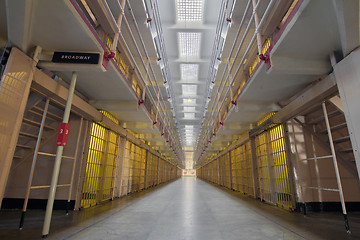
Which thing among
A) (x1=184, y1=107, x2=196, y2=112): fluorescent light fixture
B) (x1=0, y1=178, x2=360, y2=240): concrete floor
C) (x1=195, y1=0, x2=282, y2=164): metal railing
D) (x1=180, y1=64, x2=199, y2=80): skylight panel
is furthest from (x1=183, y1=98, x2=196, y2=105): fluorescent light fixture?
(x1=0, y1=178, x2=360, y2=240): concrete floor

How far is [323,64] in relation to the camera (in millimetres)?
3875

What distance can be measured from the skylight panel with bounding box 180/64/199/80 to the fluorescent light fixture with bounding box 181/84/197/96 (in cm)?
121

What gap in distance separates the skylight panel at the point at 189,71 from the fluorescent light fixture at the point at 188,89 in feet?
3.97

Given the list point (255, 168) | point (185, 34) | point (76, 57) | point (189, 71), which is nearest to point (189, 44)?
point (185, 34)

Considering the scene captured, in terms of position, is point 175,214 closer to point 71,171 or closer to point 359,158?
point 71,171

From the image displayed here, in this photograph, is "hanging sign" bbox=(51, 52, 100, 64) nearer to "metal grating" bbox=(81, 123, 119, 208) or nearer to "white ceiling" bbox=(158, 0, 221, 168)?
"metal grating" bbox=(81, 123, 119, 208)

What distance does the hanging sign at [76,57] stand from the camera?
3.71 m

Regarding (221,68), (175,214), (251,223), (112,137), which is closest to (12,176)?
(112,137)

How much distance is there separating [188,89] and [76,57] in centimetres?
946

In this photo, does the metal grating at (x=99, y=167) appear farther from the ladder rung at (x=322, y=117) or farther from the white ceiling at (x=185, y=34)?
the ladder rung at (x=322, y=117)

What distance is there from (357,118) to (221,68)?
→ 724 centimetres

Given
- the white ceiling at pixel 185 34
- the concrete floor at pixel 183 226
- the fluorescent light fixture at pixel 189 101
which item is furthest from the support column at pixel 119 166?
the fluorescent light fixture at pixel 189 101

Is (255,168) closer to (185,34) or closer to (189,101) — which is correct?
(185,34)

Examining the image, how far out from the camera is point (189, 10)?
677 cm
